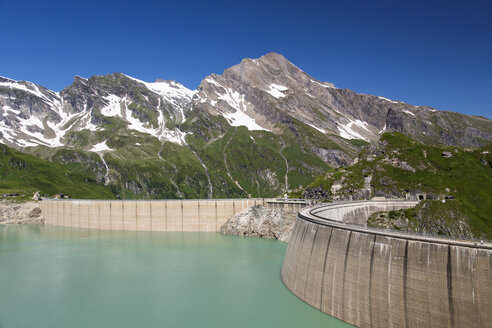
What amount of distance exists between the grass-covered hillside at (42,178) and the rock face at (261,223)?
10138 centimetres

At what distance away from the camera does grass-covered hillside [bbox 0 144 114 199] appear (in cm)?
15650

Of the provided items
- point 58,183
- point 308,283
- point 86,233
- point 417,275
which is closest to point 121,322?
point 308,283

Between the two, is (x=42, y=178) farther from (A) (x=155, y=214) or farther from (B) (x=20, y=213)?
(A) (x=155, y=214)

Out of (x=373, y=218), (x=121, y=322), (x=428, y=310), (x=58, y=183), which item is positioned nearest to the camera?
(x=428, y=310)

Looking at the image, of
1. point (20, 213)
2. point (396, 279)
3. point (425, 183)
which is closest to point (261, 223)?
point (425, 183)

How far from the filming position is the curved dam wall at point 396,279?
72.6 ft

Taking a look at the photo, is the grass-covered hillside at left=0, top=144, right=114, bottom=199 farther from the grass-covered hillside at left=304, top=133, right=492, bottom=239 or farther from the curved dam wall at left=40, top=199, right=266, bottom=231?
the grass-covered hillside at left=304, top=133, right=492, bottom=239

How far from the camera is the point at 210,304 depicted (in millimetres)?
37469

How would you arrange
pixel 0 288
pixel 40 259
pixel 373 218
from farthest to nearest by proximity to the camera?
pixel 373 218
pixel 40 259
pixel 0 288

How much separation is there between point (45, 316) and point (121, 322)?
8044 millimetres

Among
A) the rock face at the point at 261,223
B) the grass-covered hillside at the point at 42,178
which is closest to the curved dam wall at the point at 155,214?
the rock face at the point at 261,223

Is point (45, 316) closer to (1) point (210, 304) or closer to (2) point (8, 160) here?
(1) point (210, 304)

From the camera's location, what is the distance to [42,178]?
16688 centimetres

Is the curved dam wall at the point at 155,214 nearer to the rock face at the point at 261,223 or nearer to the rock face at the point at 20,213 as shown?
the rock face at the point at 261,223
